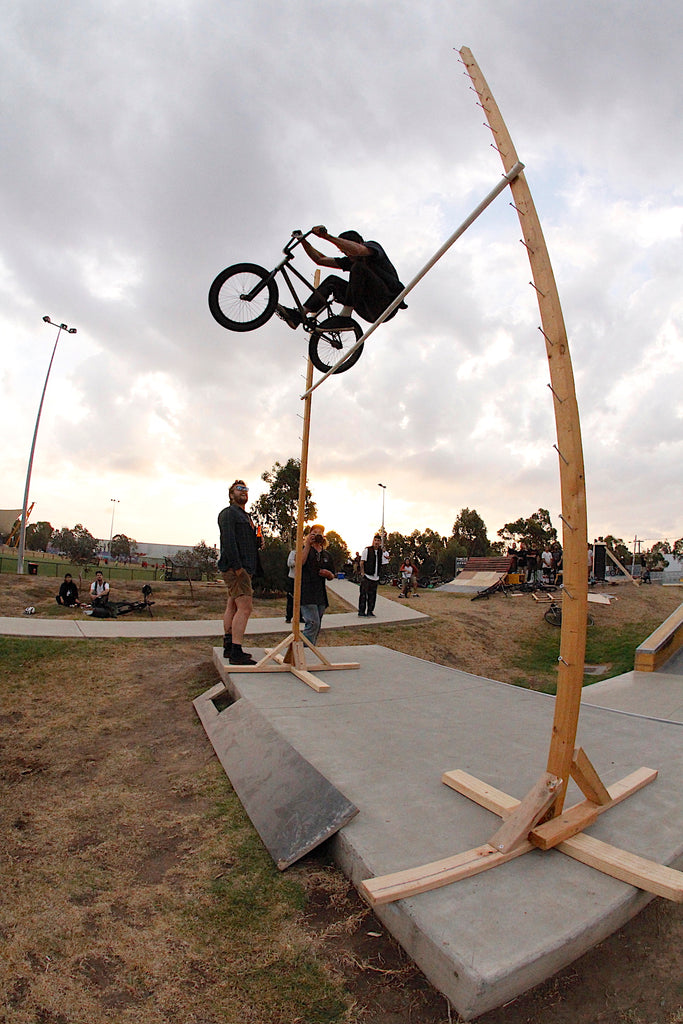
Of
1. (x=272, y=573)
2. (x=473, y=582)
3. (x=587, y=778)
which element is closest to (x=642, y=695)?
(x=587, y=778)

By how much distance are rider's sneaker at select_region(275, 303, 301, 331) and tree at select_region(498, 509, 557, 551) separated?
65.3 meters

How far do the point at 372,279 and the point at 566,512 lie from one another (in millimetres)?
3251

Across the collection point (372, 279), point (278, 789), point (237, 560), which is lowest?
point (278, 789)

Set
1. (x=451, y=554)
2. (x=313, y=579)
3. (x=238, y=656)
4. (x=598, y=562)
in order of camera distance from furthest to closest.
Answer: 1. (x=451, y=554)
2. (x=598, y=562)
3. (x=313, y=579)
4. (x=238, y=656)

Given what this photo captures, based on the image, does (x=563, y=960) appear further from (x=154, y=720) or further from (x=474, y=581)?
(x=474, y=581)

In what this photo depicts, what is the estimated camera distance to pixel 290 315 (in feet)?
19.8

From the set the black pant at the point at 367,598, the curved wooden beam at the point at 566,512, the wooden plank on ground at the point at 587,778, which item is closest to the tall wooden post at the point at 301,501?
the curved wooden beam at the point at 566,512

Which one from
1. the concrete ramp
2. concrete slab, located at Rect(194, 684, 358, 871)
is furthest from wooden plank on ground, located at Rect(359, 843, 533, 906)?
the concrete ramp

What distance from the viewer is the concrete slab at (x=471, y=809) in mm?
1827

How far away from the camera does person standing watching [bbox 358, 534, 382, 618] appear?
37.0 feet

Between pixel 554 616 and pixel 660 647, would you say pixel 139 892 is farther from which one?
pixel 554 616

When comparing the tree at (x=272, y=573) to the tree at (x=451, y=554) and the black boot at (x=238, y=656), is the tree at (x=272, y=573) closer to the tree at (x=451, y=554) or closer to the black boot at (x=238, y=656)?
the black boot at (x=238, y=656)

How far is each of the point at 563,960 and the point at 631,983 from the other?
0.25 m

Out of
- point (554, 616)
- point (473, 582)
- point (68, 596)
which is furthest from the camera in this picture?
point (473, 582)
